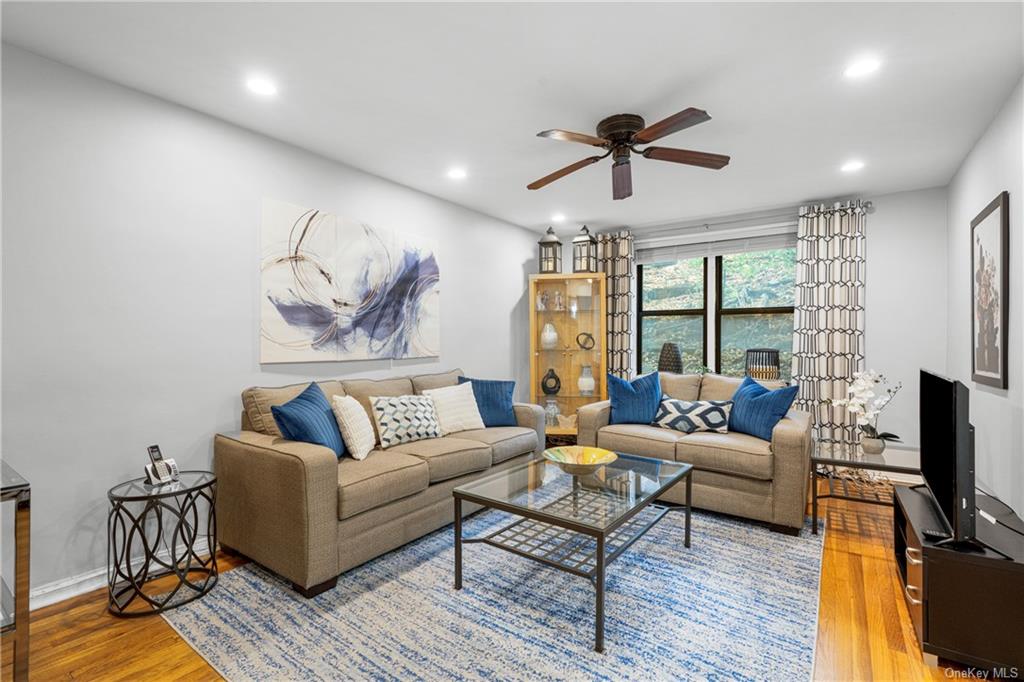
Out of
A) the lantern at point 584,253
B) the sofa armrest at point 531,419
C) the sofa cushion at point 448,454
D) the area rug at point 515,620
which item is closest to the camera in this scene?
the area rug at point 515,620

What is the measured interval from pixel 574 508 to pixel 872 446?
221cm

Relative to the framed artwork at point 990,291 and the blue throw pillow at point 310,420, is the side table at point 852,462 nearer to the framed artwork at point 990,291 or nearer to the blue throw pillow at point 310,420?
the framed artwork at point 990,291

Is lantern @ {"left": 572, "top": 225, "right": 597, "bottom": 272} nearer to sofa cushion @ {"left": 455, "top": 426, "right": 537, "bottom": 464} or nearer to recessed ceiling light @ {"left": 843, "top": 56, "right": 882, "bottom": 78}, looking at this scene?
sofa cushion @ {"left": 455, "top": 426, "right": 537, "bottom": 464}

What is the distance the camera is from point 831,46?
2068 mm

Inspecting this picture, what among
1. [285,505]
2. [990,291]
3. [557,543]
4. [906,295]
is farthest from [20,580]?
[906,295]

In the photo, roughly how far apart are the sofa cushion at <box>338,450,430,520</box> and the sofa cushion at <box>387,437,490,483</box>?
7 cm

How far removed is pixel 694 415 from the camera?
362 centimetres

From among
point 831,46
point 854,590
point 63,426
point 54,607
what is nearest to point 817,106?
point 831,46

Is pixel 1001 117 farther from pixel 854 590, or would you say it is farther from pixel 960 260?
pixel 854 590

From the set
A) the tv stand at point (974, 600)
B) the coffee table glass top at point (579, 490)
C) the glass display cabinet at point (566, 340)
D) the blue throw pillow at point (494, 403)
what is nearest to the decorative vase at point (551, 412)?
the glass display cabinet at point (566, 340)

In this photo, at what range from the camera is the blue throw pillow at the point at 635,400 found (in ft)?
12.5

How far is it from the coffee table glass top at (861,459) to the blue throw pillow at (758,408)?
32cm

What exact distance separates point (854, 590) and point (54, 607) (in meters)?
3.63

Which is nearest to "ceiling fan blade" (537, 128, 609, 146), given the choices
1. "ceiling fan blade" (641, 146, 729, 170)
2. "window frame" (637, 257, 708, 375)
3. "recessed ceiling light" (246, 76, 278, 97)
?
"ceiling fan blade" (641, 146, 729, 170)
